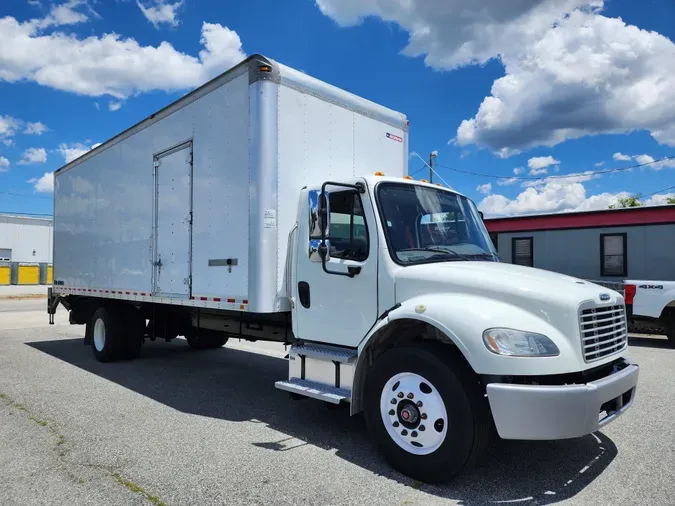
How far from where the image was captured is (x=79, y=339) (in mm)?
12117

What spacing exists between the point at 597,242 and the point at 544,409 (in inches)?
530

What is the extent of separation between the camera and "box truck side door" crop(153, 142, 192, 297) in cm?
659

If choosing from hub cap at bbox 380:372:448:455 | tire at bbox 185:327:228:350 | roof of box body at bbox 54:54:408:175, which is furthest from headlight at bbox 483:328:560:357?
tire at bbox 185:327:228:350

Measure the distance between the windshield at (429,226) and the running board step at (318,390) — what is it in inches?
50.2

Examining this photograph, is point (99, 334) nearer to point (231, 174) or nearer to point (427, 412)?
point (231, 174)

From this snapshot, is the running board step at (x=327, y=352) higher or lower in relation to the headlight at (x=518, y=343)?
lower

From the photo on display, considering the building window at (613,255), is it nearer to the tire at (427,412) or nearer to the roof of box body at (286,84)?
the roof of box body at (286,84)

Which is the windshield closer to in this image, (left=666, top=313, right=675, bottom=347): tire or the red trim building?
(left=666, top=313, right=675, bottom=347): tire

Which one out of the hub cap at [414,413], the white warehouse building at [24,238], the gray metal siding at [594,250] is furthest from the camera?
the white warehouse building at [24,238]

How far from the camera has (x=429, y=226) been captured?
488cm

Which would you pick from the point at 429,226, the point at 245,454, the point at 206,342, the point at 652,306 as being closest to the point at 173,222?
the point at 245,454

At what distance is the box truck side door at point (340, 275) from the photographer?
462cm

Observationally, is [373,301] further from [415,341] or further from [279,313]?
[279,313]

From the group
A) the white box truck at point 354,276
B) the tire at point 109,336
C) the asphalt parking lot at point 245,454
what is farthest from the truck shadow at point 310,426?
the white box truck at point 354,276
